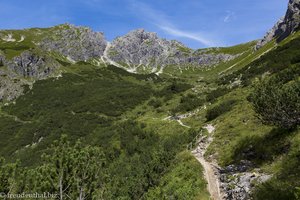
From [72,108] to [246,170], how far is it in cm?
9242

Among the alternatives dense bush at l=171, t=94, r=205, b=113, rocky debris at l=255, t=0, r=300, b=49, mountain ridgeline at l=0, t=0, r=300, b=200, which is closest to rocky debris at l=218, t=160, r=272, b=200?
mountain ridgeline at l=0, t=0, r=300, b=200

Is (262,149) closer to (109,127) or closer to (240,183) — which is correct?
(240,183)

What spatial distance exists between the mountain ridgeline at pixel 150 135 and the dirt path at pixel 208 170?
93 millimetres

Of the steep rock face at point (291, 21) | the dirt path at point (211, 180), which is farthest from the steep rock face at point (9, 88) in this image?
the dirt path at point (211, 180)

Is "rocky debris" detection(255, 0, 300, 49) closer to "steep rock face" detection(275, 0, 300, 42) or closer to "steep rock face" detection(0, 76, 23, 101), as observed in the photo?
"steep rock face" detection(275, 0, 300, 42)

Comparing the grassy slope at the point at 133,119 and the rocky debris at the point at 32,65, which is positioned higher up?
the rocky debris at the point at 32,65

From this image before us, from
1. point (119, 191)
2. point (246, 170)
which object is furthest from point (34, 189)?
point (119, 191)

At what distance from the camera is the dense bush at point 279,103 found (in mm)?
27828

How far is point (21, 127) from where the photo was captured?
108 meters

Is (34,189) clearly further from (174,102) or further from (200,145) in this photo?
(174,102)

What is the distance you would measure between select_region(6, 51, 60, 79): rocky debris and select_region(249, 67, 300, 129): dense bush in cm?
14720

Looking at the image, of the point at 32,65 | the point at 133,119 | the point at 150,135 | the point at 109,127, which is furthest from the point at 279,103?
the point at 32,65

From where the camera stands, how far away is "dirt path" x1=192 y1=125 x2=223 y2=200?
29.3 m

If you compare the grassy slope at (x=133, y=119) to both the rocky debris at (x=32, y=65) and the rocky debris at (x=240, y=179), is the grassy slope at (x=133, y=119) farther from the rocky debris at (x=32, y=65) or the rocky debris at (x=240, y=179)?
the rocky debris at (x=32, y=65)
